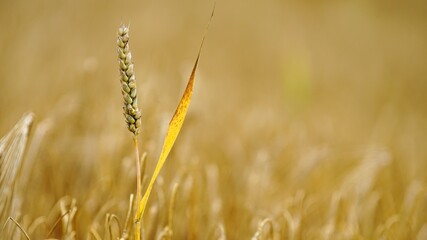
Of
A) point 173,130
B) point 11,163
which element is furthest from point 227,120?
point 173,130

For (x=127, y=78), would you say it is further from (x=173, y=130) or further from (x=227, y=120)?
(x=227, y=120)

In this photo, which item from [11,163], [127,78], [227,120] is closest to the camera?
[127,78]

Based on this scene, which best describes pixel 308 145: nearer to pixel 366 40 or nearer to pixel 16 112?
pixel 16 112

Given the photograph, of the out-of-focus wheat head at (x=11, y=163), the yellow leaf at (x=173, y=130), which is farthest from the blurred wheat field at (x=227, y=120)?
the yellow leaf at (x=173, y=130)

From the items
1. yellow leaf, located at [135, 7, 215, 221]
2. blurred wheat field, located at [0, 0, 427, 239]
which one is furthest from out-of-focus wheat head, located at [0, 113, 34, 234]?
Result: yellow leaf, located at [135, 7, 215, 221]

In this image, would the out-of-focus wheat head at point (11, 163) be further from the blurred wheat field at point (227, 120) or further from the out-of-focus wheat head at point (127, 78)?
the out-of-focus wheat head at point (127, 78)

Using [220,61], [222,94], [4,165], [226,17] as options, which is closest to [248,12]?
[226,17]
